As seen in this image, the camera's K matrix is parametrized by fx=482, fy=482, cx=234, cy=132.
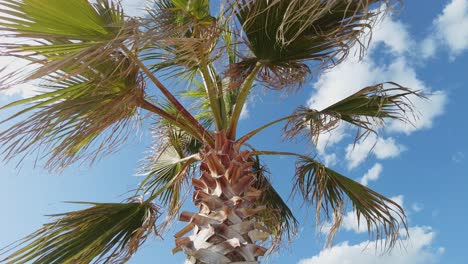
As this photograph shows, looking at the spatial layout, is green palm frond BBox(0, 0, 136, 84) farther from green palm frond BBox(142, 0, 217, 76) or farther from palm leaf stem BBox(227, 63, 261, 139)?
palm leaf stem BBox(227, 63, 261, 139)

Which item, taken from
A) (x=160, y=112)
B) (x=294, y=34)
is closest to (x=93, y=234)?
(x=160, y=112)

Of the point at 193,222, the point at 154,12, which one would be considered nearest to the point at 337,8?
the point at 154,12

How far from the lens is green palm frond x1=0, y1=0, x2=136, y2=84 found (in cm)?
312

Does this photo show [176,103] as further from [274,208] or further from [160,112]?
[274,208]

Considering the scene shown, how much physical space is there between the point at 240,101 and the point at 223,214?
124 cm

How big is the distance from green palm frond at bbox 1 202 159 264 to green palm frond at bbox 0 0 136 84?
142cm

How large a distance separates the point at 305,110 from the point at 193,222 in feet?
6.62

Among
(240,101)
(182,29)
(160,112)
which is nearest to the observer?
(182,29)

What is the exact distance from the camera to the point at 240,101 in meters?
4.48

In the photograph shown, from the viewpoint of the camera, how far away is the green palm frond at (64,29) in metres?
3.12

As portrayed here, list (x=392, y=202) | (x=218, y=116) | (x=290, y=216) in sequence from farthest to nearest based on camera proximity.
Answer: (x=290, y=216) < (x=392, y=202) < (x=218, y=116)

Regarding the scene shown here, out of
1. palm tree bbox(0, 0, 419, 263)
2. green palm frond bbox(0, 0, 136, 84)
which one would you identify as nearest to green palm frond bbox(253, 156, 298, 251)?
palm tree bbox(0, 0, 419, 263)

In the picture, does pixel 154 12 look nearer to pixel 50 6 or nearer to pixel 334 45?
pixel 50 6

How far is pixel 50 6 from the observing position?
10.7ft
